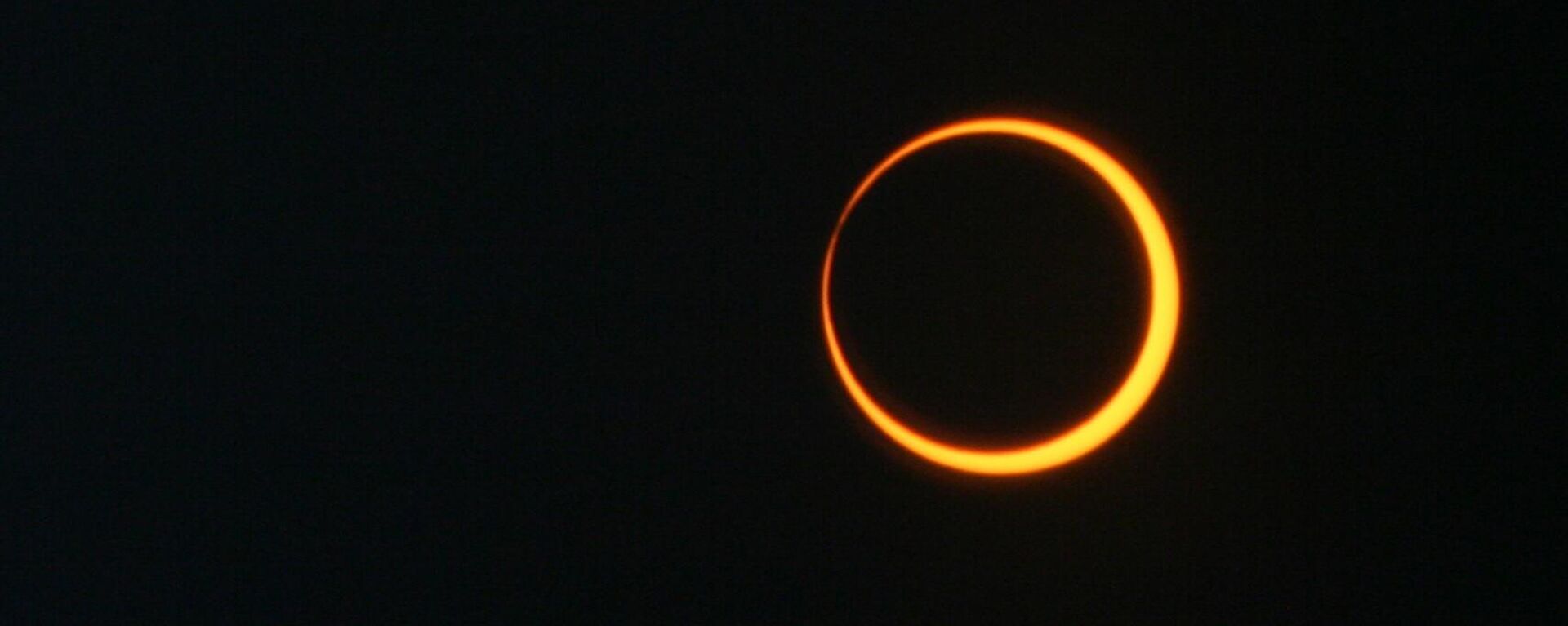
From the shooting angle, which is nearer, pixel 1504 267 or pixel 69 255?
pixel 1504 267

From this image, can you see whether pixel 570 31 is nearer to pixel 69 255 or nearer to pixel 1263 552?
pixel 69 255

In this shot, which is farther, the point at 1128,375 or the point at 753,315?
the point at 753,315

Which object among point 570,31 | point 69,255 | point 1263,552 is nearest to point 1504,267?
point 1263,552
